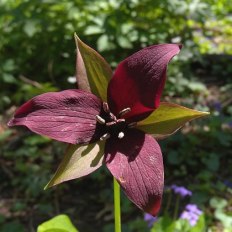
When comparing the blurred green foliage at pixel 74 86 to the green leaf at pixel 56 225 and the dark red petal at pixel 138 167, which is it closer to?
the green leaf at pixel 56 225

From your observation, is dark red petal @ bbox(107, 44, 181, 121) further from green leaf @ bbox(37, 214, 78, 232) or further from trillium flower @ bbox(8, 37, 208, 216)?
green leaf @ bbox(37, 214, 78, 232)

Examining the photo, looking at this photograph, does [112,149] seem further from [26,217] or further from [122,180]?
[26,217]

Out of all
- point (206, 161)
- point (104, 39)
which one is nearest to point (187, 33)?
point (104, 39)

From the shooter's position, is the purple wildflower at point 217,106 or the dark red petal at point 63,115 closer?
the dark red petal at point 63,115

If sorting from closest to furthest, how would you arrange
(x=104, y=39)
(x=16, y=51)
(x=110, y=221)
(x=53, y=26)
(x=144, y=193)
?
(x=144, y=193)
(x=110, y=221)
(x=104, y=39)
(x=53, y=26)
(x=16, y=51)

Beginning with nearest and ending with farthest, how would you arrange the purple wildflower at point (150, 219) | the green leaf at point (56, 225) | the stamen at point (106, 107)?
the stamen at point (106, 107), the green leaf at point (56, 225), the purple wildflower at point (150, 219)

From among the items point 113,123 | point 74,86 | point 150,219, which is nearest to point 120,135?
point 113,123

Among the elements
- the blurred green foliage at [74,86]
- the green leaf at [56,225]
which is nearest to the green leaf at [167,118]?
the green leaf at [56,225]
